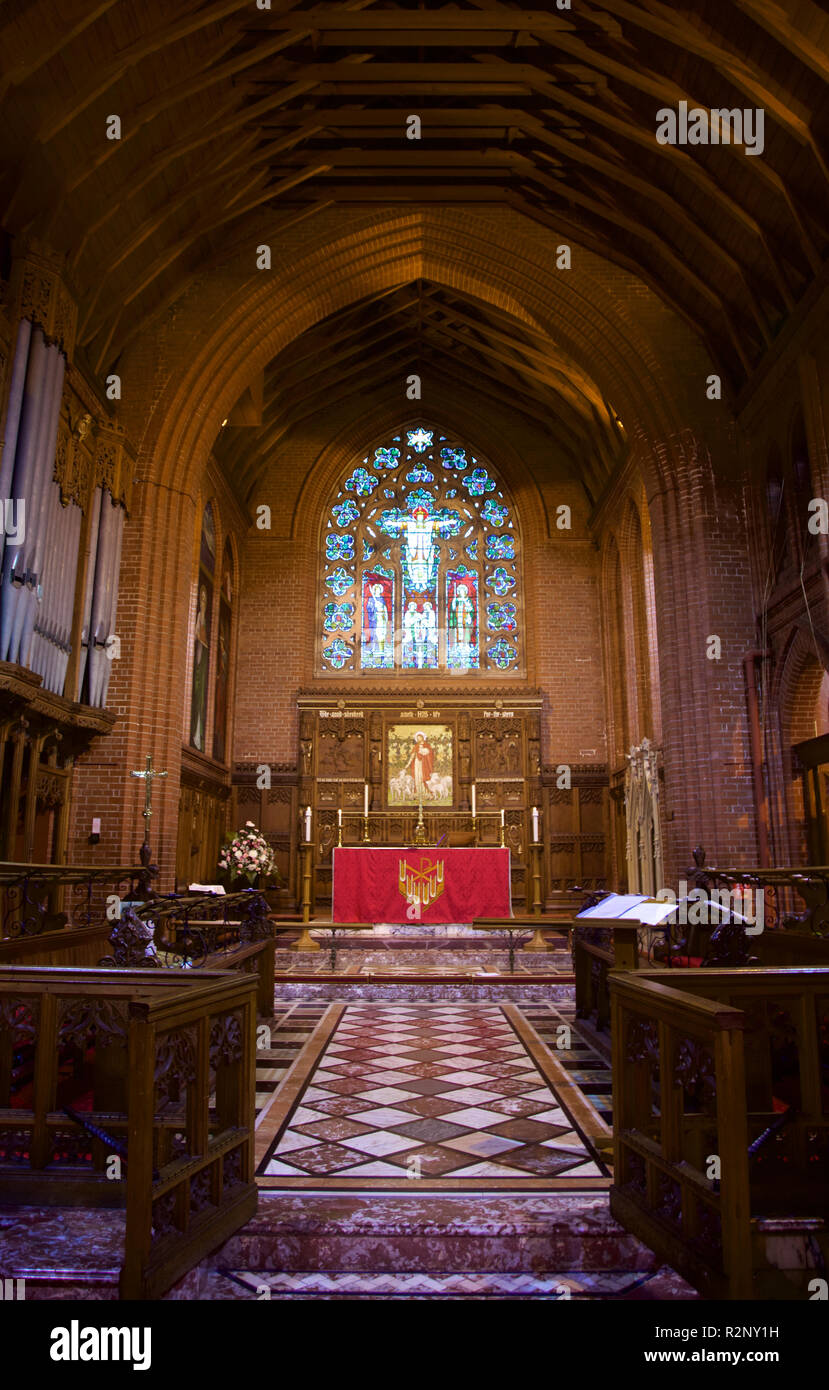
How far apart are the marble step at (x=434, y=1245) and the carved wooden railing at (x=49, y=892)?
2694 millimetres

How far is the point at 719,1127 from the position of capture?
2.47 metres

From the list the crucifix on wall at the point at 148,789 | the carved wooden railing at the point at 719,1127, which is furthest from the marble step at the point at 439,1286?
the crucifix on wall at the point at 148,789

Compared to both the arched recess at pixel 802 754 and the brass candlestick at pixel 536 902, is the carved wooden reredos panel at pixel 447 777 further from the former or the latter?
the arched recess at pixel 802 754

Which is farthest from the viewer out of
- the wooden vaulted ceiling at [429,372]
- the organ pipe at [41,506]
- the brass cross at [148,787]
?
the wooden vaulted ceiling at [429,372]

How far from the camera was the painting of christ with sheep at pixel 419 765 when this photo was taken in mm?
15578

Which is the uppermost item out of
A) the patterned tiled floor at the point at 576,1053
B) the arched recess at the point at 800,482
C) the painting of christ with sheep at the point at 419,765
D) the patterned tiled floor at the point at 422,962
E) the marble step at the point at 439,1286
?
the arched recess at the point at 800,482

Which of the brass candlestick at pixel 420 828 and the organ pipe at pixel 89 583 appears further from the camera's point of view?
the brass candlestick at pixel 420 828

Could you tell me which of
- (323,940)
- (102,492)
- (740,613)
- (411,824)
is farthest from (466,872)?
(102,492)

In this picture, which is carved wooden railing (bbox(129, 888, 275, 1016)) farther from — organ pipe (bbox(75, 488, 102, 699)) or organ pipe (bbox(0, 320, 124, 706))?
organ pipe (bbox(75, 488, 102, 699))

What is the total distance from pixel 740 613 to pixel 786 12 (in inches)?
219

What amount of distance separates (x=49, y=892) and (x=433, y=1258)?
5538mm

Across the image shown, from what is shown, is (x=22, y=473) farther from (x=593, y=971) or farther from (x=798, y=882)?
(x=798, y=882)

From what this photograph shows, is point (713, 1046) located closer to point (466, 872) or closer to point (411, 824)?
point (466, 872)

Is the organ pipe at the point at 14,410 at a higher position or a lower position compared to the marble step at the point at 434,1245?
higher
